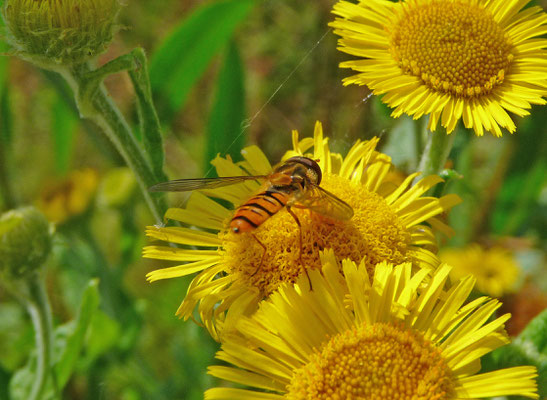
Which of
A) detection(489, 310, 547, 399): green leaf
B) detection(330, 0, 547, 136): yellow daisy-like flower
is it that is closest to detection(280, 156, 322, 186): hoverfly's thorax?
detection(330, 0, 547, 136): yellow daisy-like flower

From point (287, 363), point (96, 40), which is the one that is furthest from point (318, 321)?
point (96, 40)

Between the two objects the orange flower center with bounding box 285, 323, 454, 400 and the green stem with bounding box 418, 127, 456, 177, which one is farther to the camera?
the green stem with bounding box 418, 127, 456, 177

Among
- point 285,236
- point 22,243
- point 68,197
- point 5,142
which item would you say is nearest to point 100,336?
point 22,243

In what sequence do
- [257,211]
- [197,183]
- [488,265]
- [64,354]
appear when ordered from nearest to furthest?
[257,211], [197,183], [64,354], [488,265]

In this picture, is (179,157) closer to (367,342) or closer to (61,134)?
(61,134)

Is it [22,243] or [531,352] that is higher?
[531,352]

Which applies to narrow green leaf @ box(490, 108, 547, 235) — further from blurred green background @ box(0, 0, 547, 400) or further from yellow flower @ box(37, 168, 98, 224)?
yellow flower @ box(37, 168, 98, 224)
